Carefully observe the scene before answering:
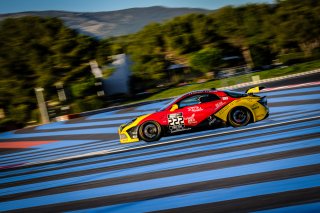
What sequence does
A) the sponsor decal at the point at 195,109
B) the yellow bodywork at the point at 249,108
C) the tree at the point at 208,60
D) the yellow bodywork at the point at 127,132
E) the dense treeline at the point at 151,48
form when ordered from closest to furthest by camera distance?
the yellow bodywork at the point at 249,108
the sponsor decal at the point at 195,109
the yellow bodywork at the point at 127,132
the dense treeline at the point at 151,48
the tree at the point at 208,60

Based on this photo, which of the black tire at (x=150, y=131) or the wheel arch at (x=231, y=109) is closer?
the wheel arch at (x=231, y=109)

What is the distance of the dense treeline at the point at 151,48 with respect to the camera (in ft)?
121

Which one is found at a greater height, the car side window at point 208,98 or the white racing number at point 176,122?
the car side window at point 208,98

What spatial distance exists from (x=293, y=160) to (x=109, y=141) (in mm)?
8250

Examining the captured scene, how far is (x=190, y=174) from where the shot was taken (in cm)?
707

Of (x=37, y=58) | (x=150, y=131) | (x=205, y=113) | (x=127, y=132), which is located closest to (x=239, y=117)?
(x=205, y=113)

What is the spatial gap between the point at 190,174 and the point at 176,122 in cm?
387

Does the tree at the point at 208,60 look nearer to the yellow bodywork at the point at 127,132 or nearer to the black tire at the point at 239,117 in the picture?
the yellow bodywork at the point at 127,132

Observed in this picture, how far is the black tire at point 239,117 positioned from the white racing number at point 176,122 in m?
1.33

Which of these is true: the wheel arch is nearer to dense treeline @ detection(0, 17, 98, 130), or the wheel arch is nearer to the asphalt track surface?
the asphalt track surface

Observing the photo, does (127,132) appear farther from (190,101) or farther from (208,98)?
(208,98)

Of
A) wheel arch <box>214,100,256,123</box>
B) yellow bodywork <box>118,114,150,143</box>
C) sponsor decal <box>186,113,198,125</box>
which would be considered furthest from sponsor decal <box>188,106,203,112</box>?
yellow bodywork <box>118,114,150,143</box>

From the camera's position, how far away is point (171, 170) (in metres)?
7.62

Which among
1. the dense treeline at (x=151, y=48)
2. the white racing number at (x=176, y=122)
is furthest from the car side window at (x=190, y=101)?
the dense treeline at (x=151, y=48)
